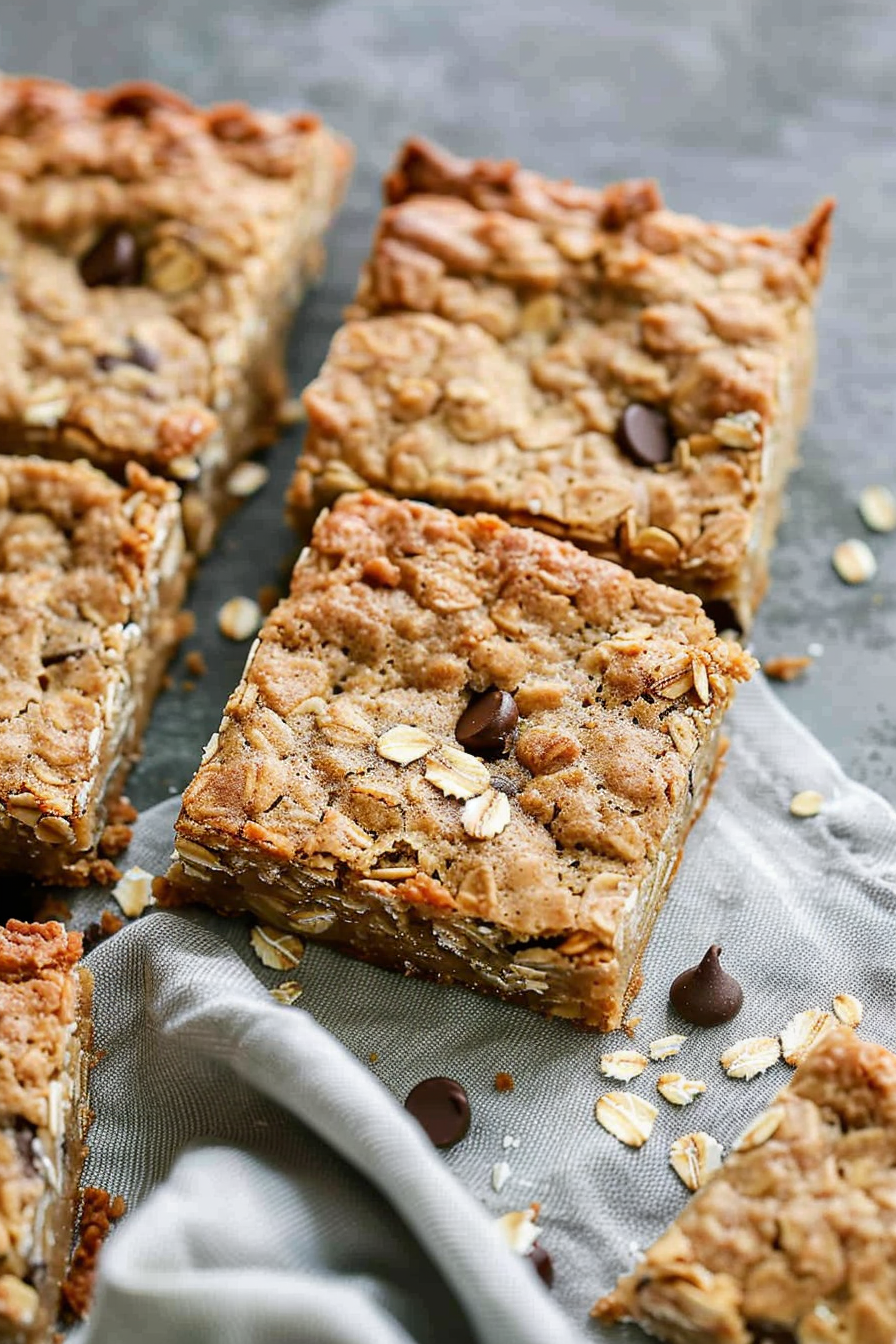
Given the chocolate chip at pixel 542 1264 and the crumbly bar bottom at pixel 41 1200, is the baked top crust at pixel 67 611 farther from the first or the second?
the chocolate chip at pixel 542 1264

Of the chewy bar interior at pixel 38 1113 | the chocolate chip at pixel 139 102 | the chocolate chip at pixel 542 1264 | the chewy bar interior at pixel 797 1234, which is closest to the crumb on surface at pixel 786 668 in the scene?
the chewy bar interior at pixel 797 1234

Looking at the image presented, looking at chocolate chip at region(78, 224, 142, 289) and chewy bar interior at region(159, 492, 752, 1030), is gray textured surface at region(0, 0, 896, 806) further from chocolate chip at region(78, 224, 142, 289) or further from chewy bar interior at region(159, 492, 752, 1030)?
chewy bar interior at region(159, 492, 752, 1030)

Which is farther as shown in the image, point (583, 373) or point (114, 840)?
point (583, 373)

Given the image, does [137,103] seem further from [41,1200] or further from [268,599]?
[41,1200]

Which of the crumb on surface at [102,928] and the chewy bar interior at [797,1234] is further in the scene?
the crumb on surface at [102,928]

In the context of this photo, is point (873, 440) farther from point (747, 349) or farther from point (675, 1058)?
point (675, 1058)

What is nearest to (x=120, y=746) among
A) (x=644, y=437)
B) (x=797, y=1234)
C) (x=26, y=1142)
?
(x=26, y=1142)
